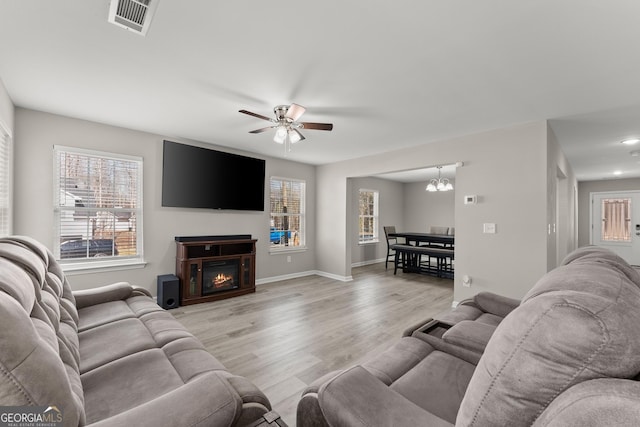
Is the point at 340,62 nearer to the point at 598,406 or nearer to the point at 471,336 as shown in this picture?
the point at 471,336

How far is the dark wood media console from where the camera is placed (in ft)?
13.4

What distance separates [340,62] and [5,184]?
3.56m

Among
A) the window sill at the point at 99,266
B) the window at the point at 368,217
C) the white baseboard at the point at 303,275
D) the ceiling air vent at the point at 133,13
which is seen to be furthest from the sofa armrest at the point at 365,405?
the window at the point at 368,217

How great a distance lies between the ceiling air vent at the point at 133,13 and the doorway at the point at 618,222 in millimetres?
11034

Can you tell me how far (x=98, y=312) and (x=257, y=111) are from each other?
2.37 m

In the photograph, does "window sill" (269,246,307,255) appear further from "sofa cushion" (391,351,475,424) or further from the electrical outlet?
"sofa cushion" (391,351,475,424)

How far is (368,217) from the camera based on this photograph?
27.3ft

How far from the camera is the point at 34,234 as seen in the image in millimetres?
3285

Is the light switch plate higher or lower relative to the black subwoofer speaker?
higher

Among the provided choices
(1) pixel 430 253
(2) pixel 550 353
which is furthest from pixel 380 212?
(2) pixel 550 353

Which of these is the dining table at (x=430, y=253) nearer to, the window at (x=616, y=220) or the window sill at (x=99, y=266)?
the window sill at (x=99, y=266)

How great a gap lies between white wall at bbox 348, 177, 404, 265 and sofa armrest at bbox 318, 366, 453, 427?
6304mm

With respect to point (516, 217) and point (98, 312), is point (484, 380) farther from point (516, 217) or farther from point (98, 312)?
point (516, 217)

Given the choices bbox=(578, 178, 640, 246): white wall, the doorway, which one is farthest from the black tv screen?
the doorway
